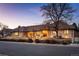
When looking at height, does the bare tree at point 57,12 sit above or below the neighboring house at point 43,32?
→ above

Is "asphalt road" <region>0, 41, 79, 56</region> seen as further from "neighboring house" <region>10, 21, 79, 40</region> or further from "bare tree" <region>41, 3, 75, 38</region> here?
"bare tree" <region>41, 3, 75, 38</region>

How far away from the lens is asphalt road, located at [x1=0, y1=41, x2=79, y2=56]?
512 cm

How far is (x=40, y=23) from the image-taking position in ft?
16.9

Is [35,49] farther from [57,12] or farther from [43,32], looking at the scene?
[57,12]

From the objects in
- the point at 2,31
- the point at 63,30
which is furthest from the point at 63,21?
the point at 2,31

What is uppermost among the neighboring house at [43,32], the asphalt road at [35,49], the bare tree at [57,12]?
the bare tree at [57,12]

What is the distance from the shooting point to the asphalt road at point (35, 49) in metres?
5.12

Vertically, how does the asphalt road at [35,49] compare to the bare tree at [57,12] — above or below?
below

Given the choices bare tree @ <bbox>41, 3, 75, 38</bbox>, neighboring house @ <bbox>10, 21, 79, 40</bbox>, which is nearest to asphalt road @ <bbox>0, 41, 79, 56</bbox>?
neighboring house @ <bbox>10, 21, 79, 40</bbox>

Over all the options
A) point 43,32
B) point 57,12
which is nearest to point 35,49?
A: point 43,32

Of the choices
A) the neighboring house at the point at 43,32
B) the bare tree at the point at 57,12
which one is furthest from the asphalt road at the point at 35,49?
the bare tree at the point at 57,12

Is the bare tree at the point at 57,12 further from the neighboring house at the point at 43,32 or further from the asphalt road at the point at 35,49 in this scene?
the asphalt road at the point at 35,49

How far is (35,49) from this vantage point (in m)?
5.17

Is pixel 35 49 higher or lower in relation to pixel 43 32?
lower
